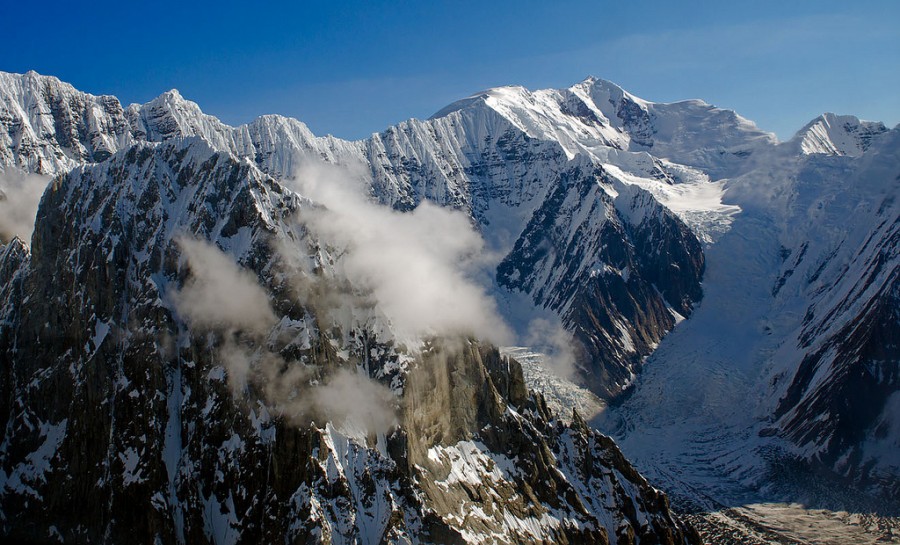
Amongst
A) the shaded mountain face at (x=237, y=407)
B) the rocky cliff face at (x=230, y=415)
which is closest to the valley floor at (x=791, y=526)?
the rocky cliff face at (x=230, y=415)

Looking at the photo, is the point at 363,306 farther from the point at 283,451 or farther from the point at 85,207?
the point at 85,207

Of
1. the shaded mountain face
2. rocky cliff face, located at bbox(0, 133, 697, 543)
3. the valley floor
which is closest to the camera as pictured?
rocky cliff face, located at bbox(0, 133, 697, 543)

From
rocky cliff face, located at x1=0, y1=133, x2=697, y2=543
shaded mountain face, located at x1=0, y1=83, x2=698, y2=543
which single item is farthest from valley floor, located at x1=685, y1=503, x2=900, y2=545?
shaded mountain face, located at x1=0, y1=83, x2=698, y2=543

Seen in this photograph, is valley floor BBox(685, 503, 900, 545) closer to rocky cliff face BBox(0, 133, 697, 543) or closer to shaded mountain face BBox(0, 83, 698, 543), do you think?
rocky cliff face BBox(0, 133, 697, 543)

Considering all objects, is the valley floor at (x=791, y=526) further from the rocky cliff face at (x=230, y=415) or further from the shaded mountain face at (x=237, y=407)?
the shaded mountain face at (x=237, y=407)

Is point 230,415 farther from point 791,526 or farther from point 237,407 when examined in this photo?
point 791,526

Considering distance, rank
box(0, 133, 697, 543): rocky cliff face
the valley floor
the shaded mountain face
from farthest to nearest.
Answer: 1. the valley floor
2. the shaded mountain face
3. box(0, 133, 697, 543): rocky cliff face

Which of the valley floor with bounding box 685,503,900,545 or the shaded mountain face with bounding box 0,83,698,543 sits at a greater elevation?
the shaded mountain face with bounding box 0,83,698,543

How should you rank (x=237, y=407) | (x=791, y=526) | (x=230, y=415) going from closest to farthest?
(x=237, y=407) → (x=230, y=415) → (x=791, y=526)

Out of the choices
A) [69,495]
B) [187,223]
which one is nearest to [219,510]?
[69,495]

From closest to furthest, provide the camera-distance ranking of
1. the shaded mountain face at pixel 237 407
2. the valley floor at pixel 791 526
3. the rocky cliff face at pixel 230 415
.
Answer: the rocky cliff face at pixel 230 415, the shaded mountain face at pixel 237 407, the valley floor at pixel 791 526

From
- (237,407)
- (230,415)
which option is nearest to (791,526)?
(237,407)

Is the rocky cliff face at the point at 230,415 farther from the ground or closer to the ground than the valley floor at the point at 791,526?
farther from the ground
